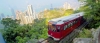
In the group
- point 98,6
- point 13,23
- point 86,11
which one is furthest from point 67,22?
point 13,23

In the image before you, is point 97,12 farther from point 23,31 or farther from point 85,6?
point 23,31

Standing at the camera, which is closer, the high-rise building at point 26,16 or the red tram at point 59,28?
the red tram at point 59,28

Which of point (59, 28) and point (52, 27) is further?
point (52, 27)

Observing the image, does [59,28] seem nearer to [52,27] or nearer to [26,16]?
[52,27]

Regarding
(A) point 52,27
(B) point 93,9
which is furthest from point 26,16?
(B) point 93,9

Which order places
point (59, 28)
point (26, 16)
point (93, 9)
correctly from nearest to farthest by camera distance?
point (59, 28)
point (93, 9)
point (26, 16)

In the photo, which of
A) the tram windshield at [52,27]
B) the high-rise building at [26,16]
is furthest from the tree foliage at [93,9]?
the high-rise building at [26,16]

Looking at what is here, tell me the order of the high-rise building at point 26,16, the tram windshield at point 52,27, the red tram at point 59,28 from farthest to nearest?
the high-rise building at point 26,16 < the tram windshield at point 52,27 < the red tram at point 59,28

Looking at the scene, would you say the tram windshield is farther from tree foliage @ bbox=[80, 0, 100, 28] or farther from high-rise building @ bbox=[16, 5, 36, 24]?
high-rise building @ bbox=[16, 5, 36, 24]

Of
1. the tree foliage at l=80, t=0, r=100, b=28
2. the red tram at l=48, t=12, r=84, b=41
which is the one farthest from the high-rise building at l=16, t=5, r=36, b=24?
the tree foliage at l=80, t=0, r=100, b=28

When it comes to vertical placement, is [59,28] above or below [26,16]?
above

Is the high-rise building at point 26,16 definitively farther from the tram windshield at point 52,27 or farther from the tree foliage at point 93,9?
the tree foliage at point 93,9

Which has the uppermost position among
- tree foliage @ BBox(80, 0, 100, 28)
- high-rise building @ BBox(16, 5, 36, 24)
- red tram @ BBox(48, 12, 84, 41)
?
A: tree foliage @ BBox(80, 0, 100, 28)
